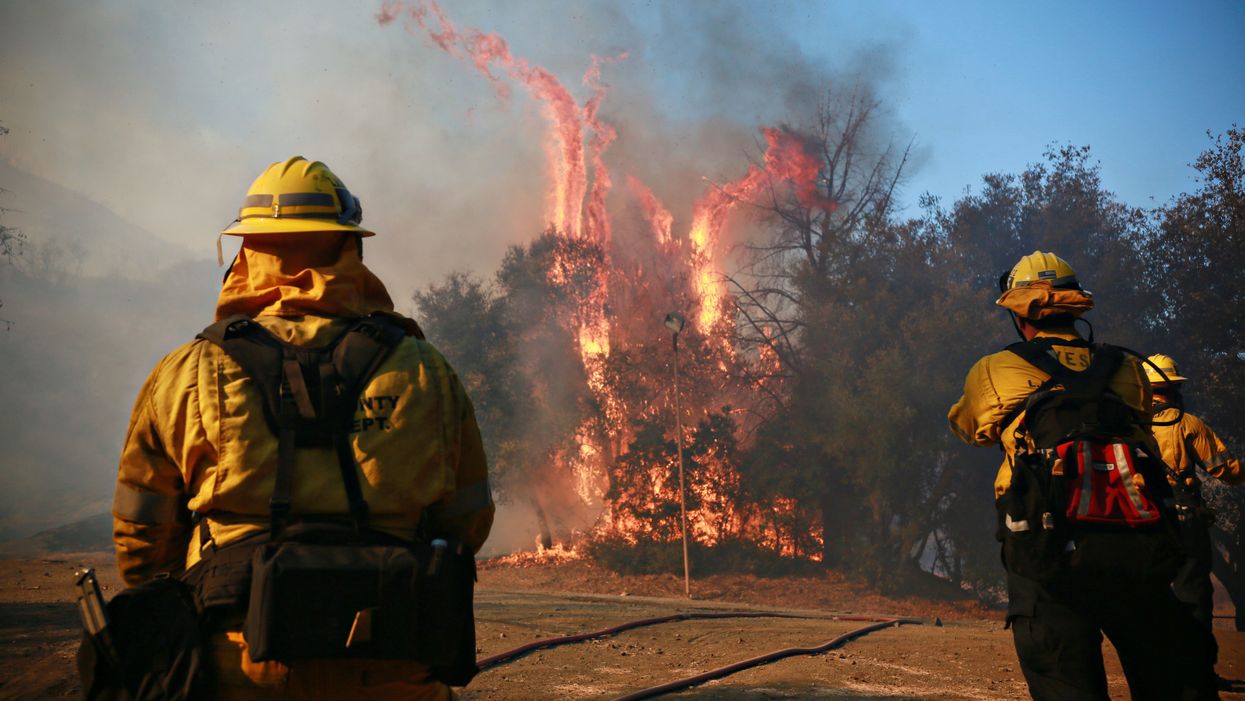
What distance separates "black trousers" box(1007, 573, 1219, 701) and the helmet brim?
2799 mm

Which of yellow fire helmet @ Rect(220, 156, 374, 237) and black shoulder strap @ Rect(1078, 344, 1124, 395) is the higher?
yellow fire helmet @ Rect(220, 156, 374, 237)

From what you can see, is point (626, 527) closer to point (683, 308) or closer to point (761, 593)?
point (761, 593)

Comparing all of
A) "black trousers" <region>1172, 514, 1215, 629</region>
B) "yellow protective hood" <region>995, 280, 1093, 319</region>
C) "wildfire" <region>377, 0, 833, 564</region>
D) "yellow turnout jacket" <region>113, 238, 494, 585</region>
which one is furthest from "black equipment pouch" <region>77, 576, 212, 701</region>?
"wildfire" <region>377, 0, 833, 564</region>

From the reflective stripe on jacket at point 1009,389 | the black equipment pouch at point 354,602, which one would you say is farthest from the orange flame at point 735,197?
the black equipment pouch at point 354,602

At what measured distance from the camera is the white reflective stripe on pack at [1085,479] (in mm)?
3605

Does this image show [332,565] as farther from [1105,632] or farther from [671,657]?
[671,657]

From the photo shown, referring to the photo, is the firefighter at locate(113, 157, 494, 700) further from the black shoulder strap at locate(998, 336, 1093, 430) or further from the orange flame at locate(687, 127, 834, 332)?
the orange flame at locate(687, 127, 834, 332)

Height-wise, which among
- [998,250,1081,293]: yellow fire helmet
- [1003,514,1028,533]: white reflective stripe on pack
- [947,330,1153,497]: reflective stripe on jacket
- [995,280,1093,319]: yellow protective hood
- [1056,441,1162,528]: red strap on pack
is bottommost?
[1003,514,1028,533]: white reflective stripe on pack

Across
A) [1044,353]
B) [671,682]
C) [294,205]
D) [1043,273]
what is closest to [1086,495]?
[1044,353]

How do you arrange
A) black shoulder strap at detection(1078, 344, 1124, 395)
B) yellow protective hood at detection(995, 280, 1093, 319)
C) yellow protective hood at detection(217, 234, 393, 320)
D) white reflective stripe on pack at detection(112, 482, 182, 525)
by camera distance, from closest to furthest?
1. white reflective stripe on pack at detection(112, 482, 182, 525)
2. yellow protective hood at detection(217, 234, 393, 320)
3. black shoulder strap at detection(1078, 344, 1124, 395)
4. yellow protective hood at detection(995, 280, 1093, 319)

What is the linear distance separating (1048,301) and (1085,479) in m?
0.91

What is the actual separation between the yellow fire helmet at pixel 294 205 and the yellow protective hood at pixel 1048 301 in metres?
2.79

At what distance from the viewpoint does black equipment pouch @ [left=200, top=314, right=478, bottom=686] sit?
227 cm

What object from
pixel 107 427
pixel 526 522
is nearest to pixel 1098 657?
pixel 526 522
